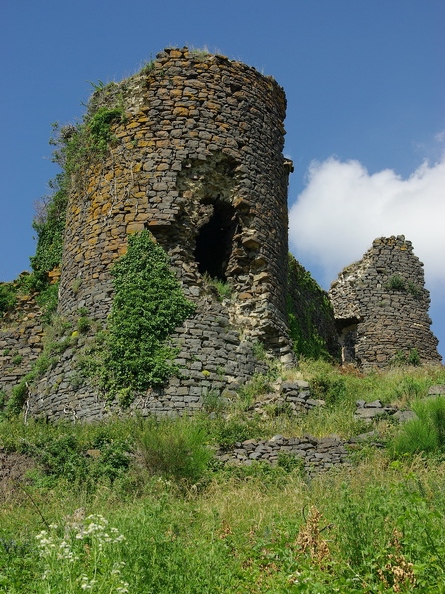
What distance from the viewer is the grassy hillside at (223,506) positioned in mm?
5016

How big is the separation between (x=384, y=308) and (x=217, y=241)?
9.78 m

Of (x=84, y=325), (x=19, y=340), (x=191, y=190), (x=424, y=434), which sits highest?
(x=191, y=190)

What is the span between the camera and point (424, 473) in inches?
320

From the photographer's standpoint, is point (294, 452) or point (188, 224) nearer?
point (294, 452)

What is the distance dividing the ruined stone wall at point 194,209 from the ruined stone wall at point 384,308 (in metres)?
8.58

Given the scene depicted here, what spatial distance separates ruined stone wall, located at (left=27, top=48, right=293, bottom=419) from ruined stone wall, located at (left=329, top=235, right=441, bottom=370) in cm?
858

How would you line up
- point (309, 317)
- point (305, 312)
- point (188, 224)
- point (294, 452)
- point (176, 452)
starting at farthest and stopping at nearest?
point (309, 317)
point (305, 312)
point (188, 224)
point (294, 452)
point (176, 452)

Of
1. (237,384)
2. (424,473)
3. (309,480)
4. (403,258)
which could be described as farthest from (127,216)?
(403,258)

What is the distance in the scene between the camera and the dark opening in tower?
43.5 feet

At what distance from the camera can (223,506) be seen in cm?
724

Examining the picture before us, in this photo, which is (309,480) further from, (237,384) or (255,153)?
(255,153)

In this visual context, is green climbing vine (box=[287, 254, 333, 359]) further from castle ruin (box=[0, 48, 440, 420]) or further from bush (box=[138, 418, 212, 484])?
bush (box=[138, 418, 212, 484])

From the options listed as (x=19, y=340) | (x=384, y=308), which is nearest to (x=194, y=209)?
Answer: (x=19, y=340)

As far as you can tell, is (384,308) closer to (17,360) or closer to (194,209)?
(194,209)
